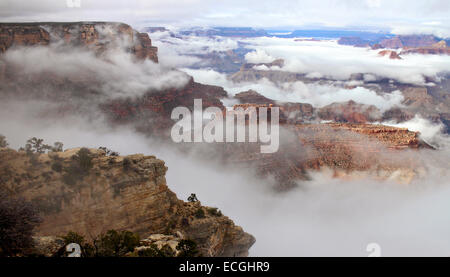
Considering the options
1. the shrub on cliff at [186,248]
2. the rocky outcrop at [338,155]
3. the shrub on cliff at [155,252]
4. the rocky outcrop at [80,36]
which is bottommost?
the rocky outcrop at [338,155]

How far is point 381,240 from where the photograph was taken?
31.9m

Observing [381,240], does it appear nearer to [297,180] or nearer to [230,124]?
[297,180]

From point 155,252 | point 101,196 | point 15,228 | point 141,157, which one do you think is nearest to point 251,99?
point 141,157

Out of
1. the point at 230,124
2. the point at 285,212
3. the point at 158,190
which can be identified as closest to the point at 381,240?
the point at 285,212

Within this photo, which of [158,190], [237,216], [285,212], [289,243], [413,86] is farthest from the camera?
[413,86]

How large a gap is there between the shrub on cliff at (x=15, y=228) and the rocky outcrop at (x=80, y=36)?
30.7m

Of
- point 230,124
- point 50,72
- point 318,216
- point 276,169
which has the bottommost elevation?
point 318,216

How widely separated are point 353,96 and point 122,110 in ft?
493

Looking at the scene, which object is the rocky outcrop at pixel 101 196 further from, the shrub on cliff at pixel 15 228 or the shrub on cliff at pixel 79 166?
the shrub on cliff at pixel 15 228

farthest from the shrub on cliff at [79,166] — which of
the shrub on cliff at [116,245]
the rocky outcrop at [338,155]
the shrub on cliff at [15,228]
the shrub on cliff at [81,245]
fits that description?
the rocky outcrop at [338,155]

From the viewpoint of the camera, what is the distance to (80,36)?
49.1 meters

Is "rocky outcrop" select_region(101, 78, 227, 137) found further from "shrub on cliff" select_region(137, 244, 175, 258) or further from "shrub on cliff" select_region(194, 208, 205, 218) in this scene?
"shrub on cliff" select_region(137, 244, 175, 258)

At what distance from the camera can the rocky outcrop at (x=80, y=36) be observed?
4031 centimetres

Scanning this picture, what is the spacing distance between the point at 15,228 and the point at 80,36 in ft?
151
